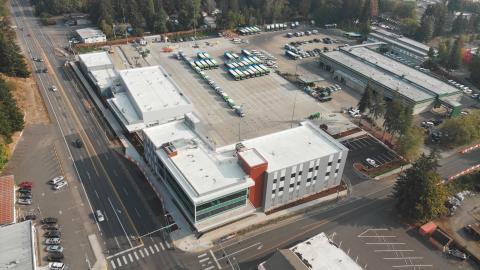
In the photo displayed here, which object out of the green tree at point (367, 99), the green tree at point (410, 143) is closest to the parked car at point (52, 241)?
the green tree at point (410, 143)

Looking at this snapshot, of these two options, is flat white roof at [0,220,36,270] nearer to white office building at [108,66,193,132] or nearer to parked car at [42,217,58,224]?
parked car at [42,217,58,224]

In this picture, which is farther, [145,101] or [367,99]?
[367,99]

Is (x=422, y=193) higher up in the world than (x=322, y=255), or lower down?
higher up

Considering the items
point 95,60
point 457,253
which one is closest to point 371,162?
point 457,253

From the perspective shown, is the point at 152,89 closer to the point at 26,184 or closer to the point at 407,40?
the point at 26,184

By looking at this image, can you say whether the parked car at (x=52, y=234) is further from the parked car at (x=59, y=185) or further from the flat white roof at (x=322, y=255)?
the flat white roof at (x=322, y=255)

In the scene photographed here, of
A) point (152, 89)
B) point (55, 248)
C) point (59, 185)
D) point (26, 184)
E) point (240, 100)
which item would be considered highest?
point (152, 89)

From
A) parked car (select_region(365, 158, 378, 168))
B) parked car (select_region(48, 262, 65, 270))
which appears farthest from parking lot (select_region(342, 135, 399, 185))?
parked car (select_region(48, 262, 65, 270))
